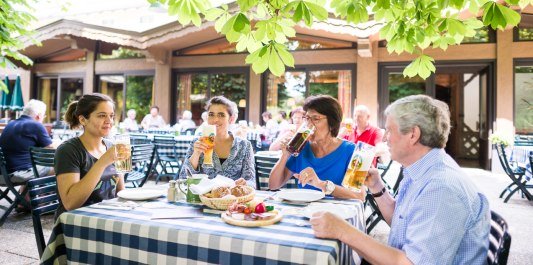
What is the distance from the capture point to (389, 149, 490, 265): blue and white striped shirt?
1143mm

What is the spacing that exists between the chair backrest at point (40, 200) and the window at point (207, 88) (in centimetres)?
873

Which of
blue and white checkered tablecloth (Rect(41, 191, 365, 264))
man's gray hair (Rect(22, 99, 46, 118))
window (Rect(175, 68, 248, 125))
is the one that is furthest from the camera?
window (Rect(175, 68, 248, 125))

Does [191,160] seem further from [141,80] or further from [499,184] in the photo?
[141,80]

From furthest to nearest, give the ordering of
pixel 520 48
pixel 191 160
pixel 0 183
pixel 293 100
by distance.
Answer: pixel 293 100 < pixel 520 48 < pixel 0 183 < pixel 191 160

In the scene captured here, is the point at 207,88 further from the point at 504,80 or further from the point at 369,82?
the point at 504,80

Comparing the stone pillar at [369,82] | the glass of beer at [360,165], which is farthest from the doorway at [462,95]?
the glass of beer at [360,165]

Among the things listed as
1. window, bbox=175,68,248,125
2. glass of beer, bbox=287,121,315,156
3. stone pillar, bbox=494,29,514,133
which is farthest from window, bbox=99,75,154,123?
glass of beer, bbox=287,121,315,156

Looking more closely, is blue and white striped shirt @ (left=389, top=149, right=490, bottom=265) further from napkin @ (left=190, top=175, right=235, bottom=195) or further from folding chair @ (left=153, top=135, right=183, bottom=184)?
folding chair @ (left=153, top=135, right=183, bottom=184)

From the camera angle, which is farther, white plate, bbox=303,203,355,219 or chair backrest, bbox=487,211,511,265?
white plate, bbox=303,203,355,219

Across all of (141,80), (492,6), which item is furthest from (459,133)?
(492,6)

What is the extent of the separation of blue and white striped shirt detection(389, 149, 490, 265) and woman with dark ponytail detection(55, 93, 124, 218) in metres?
1.43

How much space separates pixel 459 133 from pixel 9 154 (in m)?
12.1

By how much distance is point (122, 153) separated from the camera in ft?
6.07

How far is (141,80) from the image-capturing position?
39.7 feet
